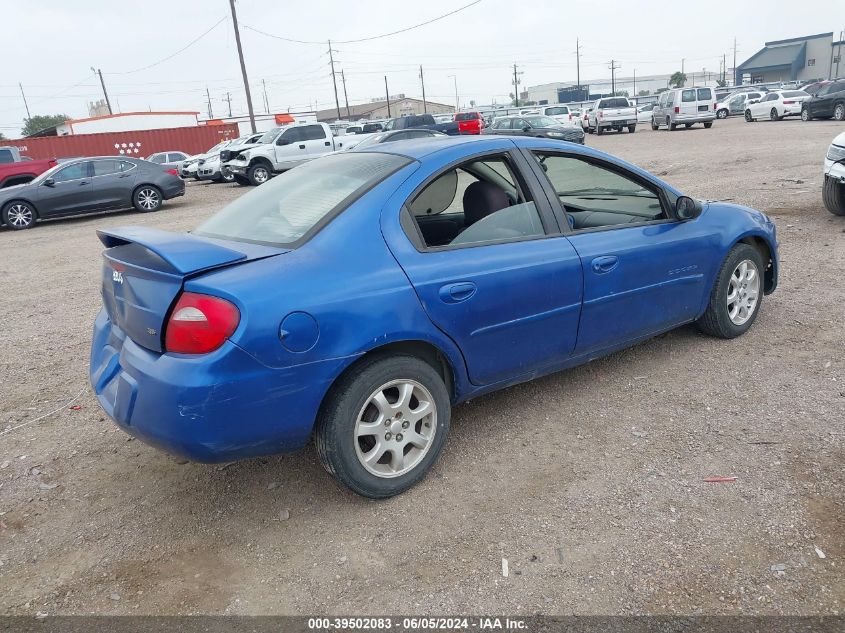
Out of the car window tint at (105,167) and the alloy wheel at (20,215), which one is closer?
the alloy wheel at (20,215)

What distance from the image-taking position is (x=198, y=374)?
248 centimetres

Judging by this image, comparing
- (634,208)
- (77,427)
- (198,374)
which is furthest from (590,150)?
(77,427)

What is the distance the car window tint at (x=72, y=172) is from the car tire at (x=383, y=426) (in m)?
14.7

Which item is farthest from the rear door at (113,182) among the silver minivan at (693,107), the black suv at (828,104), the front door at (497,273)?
the black suv at (828,104)

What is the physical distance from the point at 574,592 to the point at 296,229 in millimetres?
1919

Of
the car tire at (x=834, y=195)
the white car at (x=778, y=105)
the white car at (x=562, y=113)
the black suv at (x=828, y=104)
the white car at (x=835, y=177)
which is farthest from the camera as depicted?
the white car at (x=778, y=105)

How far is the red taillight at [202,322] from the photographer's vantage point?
98.7 inches

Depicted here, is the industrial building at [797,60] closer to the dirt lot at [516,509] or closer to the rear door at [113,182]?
the rear door at [113,182]

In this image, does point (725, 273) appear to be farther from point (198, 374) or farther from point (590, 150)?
point (198, 374)

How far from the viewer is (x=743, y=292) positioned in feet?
15.2

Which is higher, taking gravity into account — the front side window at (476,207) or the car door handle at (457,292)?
the front side window at (476,207)

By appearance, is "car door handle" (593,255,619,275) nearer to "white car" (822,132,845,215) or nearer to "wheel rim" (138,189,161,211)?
"white car" (822,132,845,215)

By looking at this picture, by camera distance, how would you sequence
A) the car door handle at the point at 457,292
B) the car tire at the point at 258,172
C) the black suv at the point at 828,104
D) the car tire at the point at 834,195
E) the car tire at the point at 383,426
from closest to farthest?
1. the car tire at the point at 383,426
2. the car door handle at the point at 457,292
3. the car tire at the point at 834,195
4. the car tire at the point at 258,172
5. the black suv at the point at 828,104

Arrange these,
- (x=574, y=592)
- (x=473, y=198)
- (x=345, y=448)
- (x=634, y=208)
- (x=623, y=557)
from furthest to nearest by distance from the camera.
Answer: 1. (x=634, y=208)
2. (x=473, y=198)
3. (x=345, y=448)
4. (x=623, y=557)
5. (x=574, y=592)
